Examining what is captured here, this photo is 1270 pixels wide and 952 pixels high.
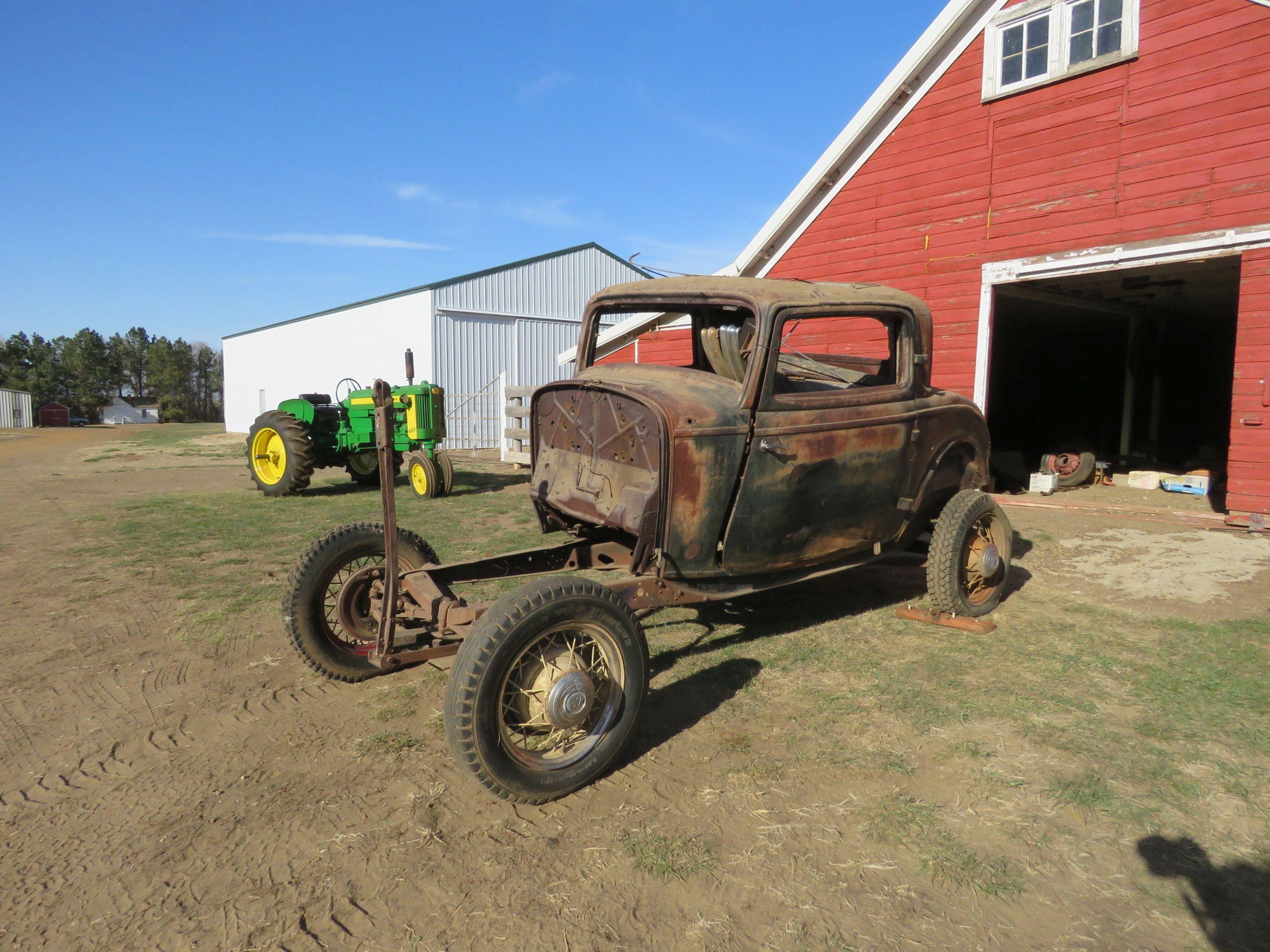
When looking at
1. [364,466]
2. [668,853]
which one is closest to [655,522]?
[668,853]

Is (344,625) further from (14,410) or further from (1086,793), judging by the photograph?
(14,410)

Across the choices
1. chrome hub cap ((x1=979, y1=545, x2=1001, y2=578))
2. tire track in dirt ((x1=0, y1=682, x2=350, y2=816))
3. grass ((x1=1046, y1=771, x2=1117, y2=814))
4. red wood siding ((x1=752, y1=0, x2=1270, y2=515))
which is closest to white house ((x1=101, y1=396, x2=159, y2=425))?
red wood siding ((x1=752, y1=0, x2=1270, y2=515))

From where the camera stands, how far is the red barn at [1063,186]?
770 centimetres

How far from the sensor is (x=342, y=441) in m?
11.8

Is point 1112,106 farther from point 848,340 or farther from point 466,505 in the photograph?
point 466,505

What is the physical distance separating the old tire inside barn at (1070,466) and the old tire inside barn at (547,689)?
33.8ft

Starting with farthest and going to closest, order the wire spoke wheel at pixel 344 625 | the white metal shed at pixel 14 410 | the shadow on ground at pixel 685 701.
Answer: the white metal shed at pixel 14 410, the wire spoke wheel at pixel 344 625, the shadow on ground at pixel 685 701

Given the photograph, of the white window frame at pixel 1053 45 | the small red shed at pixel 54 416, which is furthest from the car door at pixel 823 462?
the small red shed at pixel 54 416

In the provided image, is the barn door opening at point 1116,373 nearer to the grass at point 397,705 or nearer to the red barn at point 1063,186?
the red barn at point 1063,186

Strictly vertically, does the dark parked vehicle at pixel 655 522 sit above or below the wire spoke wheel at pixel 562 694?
above

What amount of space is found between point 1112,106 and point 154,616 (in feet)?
33.6

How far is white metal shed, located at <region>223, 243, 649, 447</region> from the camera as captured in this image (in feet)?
74.4

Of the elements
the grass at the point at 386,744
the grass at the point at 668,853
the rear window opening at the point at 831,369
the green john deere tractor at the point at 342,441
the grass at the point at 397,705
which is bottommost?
the grass at the point at 668,853

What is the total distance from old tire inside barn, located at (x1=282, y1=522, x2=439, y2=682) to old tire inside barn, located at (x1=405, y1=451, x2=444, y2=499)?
6.76 metres
